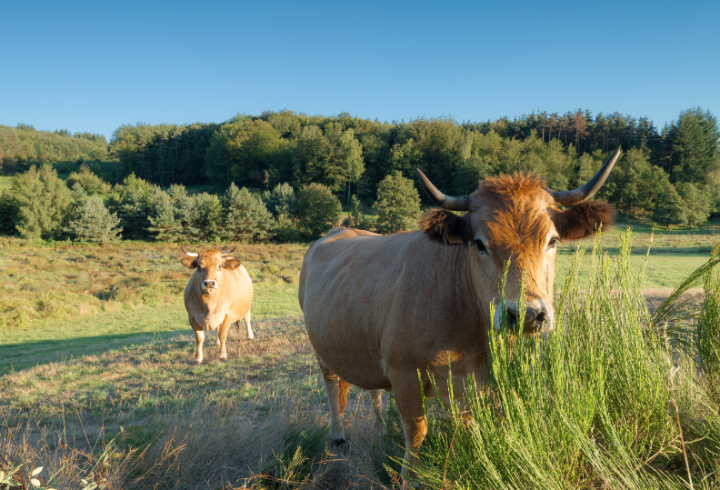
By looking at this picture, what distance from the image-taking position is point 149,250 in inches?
1741

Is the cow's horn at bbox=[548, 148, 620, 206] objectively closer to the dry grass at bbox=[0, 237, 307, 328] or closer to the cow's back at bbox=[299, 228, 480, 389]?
the cow's back at bbox=[299, 228, 480, 389]

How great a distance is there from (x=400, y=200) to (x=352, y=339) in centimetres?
5734

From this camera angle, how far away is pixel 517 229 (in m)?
2.47

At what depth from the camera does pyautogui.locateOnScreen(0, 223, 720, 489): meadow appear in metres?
1.80

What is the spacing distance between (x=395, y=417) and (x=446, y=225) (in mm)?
2315

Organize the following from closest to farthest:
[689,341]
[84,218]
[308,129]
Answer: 1. [689,341]
2. [84,218]
3. [308,129]

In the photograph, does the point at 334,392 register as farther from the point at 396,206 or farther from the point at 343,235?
the point at 396,206

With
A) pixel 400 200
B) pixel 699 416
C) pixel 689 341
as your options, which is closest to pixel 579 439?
pixel 699 416

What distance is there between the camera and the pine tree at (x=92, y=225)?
49.5 meters

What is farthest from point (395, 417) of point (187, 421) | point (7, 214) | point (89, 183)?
point (89, 183)

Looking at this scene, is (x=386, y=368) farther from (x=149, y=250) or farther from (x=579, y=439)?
(x=149, y=250)

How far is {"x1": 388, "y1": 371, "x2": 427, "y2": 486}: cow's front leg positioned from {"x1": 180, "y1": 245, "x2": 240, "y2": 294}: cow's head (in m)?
7.60

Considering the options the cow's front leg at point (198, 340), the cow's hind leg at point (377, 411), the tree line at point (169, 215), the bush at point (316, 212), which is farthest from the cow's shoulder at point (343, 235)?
the bush at point (316, 212)

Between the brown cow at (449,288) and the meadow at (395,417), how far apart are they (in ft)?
0.71
